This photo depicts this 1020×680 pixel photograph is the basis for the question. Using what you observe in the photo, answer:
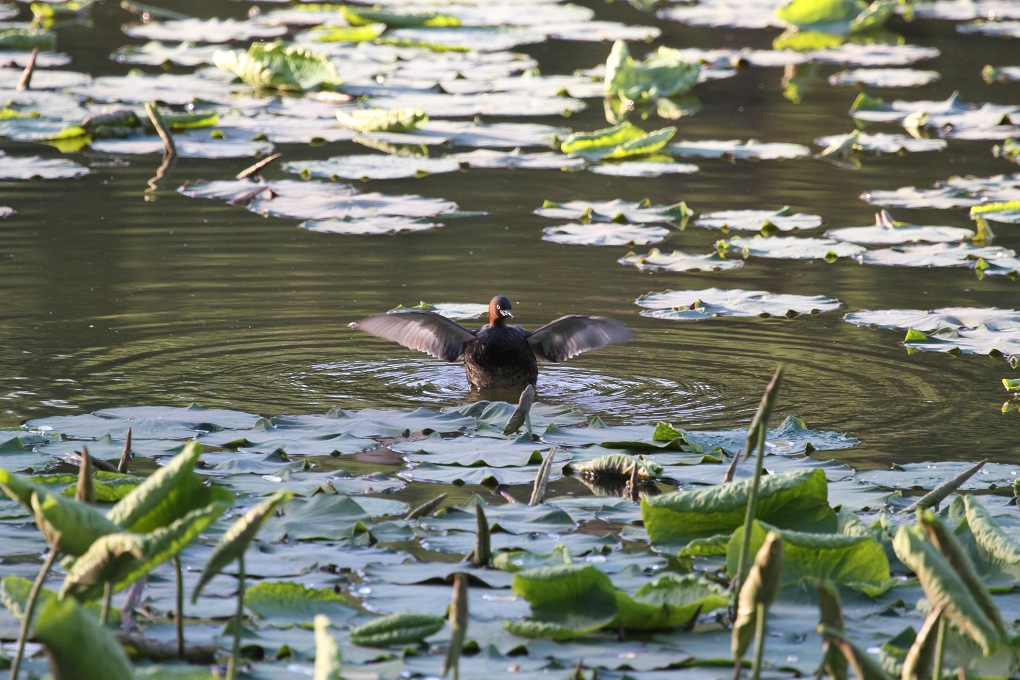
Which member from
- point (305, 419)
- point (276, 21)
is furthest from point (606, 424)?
point (276, 21)

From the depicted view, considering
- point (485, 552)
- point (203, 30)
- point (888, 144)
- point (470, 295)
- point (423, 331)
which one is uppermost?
point (203, 30)

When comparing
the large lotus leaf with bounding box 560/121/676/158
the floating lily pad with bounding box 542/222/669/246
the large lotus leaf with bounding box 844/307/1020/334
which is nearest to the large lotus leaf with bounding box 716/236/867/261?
→ the floating lily pad with bounding box 542/222/669/246

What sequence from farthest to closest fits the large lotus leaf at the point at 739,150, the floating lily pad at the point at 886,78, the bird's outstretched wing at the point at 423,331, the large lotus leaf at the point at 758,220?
the floating lily pad at the point at 886,78, the large lotus leaf at the point at 739,150, the large lotus leaf at the point at 758,220, the bird's outstretched wing at the point at 423,331

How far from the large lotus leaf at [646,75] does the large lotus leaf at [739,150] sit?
190cm

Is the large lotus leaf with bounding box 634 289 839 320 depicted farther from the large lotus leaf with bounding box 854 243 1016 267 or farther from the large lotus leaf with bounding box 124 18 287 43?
the large lotus leaf with bounding box 124 18 287 43

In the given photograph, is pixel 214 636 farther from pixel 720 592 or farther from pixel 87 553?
pixel 720 592

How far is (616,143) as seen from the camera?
36.3 ft

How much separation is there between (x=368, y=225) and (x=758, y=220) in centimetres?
261

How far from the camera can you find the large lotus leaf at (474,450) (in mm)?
4938

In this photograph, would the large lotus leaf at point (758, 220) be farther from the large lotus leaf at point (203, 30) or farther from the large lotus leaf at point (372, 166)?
the large lotus leaf at point (203, 30)

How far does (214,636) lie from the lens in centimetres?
331

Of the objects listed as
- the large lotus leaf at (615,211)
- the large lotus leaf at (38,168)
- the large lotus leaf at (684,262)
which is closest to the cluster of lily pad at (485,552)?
the large lotus leaf at (684,262)

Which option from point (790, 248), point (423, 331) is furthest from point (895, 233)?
point (423, 331)

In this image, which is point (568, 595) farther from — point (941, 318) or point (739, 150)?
point (739, 150)
